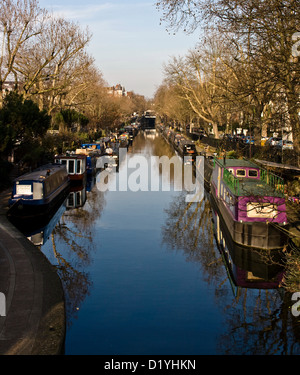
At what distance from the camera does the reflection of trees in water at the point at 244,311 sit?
487 inches

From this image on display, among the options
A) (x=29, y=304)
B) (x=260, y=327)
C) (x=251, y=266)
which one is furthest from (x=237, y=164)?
(x=29, y=304)

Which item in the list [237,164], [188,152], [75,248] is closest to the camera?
[75,248]

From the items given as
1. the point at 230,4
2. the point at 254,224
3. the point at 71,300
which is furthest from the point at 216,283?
the point at 230,4

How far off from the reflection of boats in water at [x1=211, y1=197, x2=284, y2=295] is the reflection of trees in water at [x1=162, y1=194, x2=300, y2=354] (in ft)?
1.08

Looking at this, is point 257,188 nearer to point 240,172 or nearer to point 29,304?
point 240,172

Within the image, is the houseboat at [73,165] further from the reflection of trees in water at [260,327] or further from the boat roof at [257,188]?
the reflection of trees in water at [260,327]

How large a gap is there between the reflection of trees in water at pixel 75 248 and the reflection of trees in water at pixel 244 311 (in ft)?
13.1

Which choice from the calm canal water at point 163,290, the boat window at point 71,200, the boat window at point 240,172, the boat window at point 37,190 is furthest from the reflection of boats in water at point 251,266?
the boat window at point 71,200

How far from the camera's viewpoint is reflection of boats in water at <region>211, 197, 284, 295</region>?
1712cm

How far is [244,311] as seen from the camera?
1455 centimetres

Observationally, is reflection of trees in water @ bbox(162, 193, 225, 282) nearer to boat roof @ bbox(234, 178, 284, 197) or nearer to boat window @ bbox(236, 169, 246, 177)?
boat roof @ bbox(234, 178, 284, 197)

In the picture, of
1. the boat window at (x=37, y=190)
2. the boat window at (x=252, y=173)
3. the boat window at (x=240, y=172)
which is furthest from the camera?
the boat window at (x=252, y=173)

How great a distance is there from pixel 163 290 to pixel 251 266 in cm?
427

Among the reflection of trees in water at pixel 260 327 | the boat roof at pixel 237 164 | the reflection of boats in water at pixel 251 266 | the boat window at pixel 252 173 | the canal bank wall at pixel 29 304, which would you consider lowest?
the reflection of trees in water at pixel 260 327
